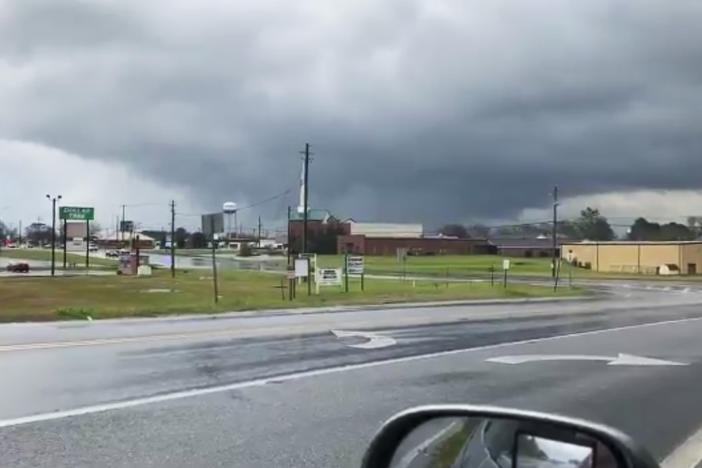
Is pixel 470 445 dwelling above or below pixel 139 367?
above

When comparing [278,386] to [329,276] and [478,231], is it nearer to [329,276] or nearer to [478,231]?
[329,276]

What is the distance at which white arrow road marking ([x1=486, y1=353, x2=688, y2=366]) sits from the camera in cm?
1369

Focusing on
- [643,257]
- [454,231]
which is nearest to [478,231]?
[454,231]

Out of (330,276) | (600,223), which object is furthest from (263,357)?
(600,223)

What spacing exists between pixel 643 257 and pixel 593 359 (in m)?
90.8

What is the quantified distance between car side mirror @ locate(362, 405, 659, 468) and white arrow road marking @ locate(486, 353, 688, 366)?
444 inches

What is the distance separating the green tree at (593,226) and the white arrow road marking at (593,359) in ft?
471

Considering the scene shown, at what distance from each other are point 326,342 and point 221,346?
213 centimetres

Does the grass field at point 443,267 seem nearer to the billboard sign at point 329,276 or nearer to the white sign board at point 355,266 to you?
the white sign board at point 355,266

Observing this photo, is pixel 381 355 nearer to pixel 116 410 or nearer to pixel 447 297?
pixel 116 410

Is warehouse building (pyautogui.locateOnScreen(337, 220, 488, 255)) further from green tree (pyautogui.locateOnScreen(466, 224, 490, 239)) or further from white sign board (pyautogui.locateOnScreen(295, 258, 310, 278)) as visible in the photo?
white sign board (pyautogui.locateOnScreen(295, 258, 310, 278))

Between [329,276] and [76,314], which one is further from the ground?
[329,276]

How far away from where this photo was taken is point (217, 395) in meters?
9.70

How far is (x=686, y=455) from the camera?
7289 millimetres
